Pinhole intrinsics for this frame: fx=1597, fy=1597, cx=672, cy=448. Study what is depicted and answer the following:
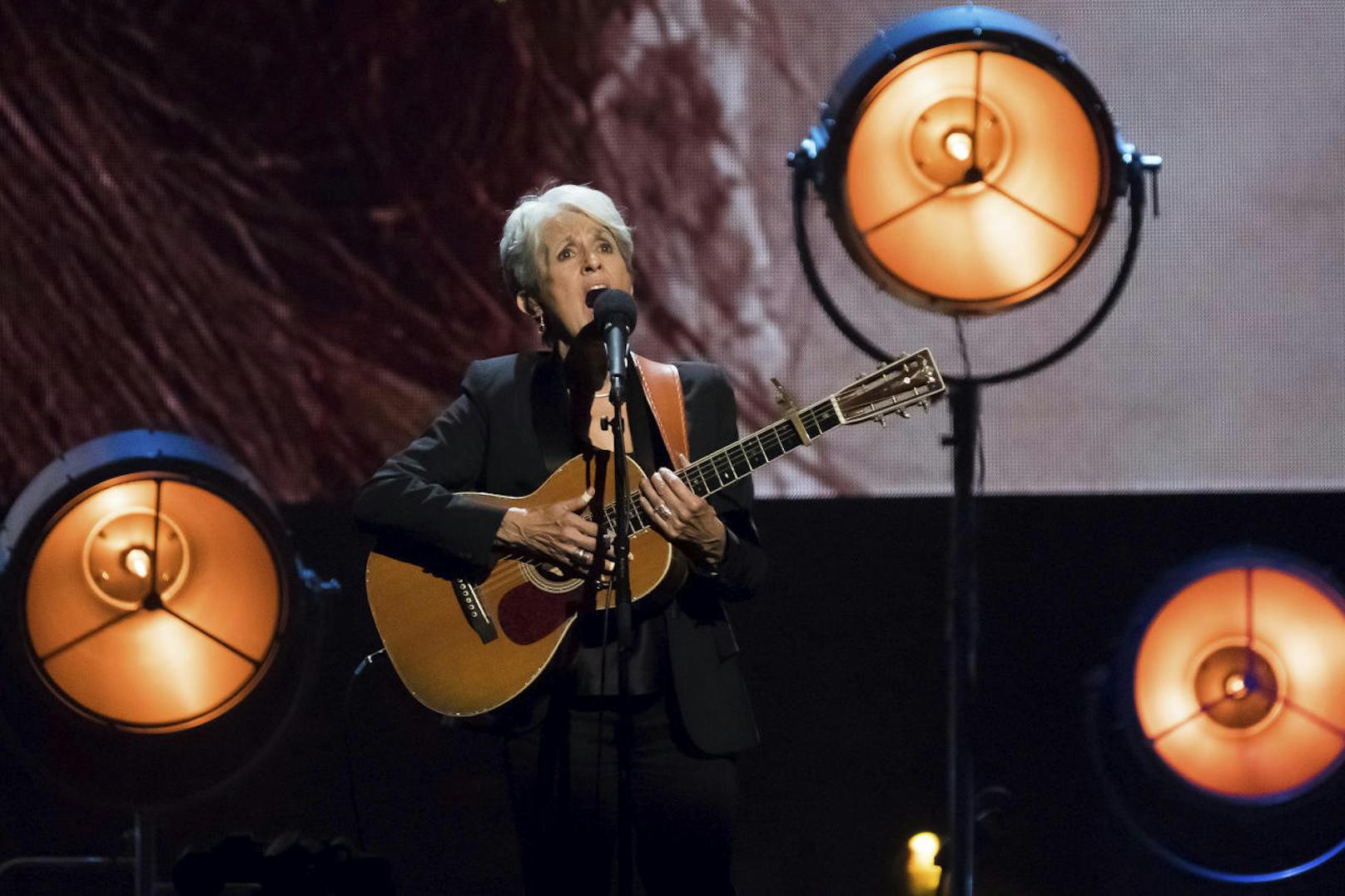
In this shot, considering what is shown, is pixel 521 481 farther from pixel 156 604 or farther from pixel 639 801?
pixel 156 604

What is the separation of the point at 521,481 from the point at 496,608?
0.70 feet

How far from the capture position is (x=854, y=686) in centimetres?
361

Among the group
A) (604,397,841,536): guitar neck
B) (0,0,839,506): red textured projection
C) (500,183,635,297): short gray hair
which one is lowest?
(604,397,841,536): guitar neck

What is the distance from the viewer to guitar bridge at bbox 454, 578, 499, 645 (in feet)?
8.57

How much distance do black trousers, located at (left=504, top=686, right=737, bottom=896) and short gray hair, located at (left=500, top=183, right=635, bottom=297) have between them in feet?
2.27

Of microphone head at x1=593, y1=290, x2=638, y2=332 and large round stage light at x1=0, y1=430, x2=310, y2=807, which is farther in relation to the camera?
large round stage light at x1=0, y1=430, x2=310, y2=807

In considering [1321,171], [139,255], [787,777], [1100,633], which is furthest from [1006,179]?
[139,255]

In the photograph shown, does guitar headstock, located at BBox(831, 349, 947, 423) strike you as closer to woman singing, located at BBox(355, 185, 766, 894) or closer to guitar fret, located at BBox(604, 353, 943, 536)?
guitar fret, located at BBox(604, 353, 943, 536)

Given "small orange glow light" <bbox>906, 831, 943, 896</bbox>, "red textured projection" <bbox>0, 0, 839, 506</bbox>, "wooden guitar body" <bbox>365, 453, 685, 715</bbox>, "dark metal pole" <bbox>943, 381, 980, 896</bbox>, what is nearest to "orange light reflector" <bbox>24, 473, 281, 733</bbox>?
"red textured projection" <bbox>0, 0, 839, 506</bbox>

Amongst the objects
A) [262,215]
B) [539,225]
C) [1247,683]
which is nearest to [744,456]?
[539,225]

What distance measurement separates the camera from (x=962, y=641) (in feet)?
10.0

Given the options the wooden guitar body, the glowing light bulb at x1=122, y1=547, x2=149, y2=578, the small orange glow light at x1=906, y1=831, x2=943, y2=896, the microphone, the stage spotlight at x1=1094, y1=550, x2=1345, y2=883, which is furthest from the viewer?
the small orange glow light at x1=906, y1=831, x2=943, y2=896

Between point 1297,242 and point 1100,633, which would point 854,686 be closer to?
point 1100,633

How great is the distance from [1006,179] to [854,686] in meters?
1.25
